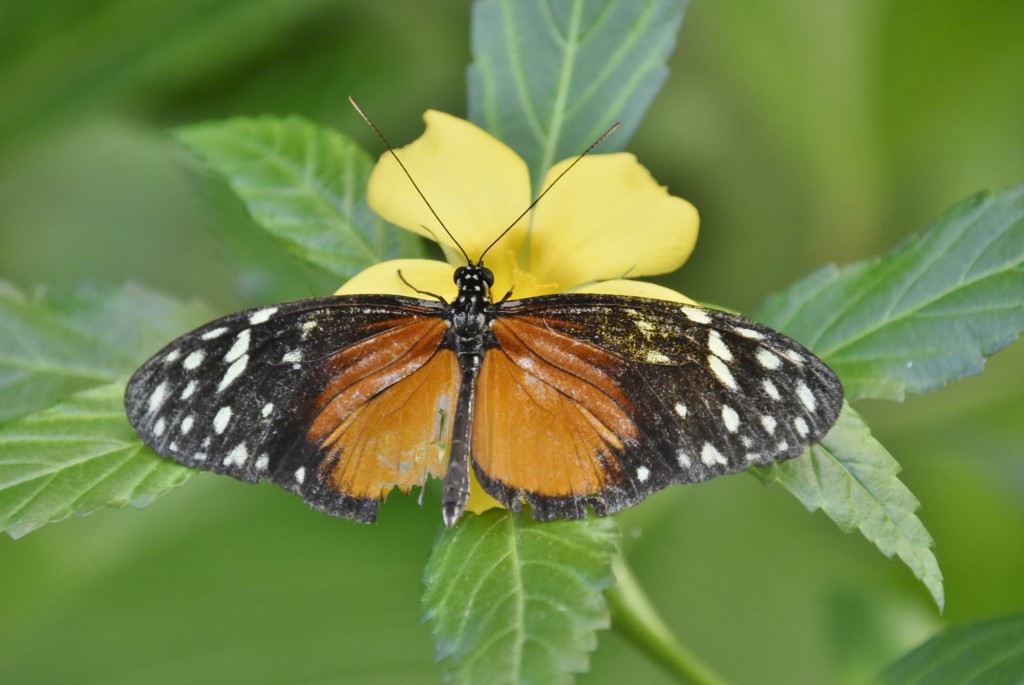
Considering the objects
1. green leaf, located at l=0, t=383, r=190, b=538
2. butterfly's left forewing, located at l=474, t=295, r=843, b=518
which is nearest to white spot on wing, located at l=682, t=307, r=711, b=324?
butterfly's left forewing, located at l=474, t=295, r=843, b=518

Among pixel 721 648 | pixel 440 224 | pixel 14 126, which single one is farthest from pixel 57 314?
pixel 721 648

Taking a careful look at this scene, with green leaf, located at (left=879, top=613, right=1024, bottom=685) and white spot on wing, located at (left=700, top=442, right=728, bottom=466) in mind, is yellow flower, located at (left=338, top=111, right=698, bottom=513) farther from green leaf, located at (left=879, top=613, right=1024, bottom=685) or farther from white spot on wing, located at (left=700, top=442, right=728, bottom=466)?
green leaf, located at (left=879, top=613, right=1024, bottom=685)

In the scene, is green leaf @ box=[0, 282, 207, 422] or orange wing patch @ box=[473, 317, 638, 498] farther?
green leaf @ box=[0, 282, 207, 422]

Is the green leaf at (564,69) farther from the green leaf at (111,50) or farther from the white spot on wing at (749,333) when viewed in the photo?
the green leaf at (111,50)

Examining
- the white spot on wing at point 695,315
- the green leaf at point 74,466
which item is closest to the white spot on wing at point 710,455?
the white spot on wing at point 695,315

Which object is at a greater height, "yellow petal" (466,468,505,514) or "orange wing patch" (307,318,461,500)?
"orange wing patch" (307,318,461,500)

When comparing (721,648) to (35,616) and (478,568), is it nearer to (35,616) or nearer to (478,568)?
(478,568)

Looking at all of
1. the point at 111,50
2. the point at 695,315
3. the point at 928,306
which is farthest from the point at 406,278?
the point at 111,50
